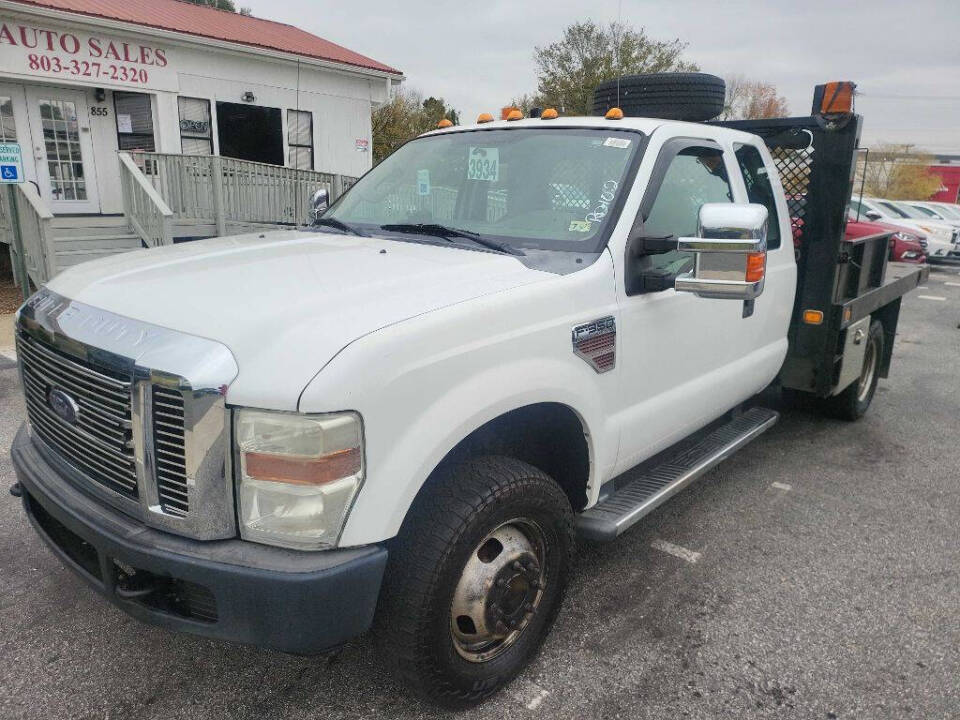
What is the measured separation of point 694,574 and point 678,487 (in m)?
0.43

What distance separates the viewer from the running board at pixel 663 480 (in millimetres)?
2777

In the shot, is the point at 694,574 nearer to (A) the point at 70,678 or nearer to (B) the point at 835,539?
(B) the point at 835,539

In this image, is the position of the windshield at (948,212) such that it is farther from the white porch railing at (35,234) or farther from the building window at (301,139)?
the white porch railing at (35,234)

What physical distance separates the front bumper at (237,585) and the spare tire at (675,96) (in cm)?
331

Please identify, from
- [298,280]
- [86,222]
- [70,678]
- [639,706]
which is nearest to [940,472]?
[639,706]

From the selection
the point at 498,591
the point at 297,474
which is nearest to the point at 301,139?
the point at 498,591

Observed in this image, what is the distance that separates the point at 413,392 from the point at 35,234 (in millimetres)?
8797

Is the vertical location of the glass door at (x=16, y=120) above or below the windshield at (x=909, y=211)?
A: above

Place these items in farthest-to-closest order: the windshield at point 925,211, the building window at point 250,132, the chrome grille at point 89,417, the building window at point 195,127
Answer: the windshield at point 925,211 < the building window at point 250,132 < the building window at point 195,127 < the chrome grille at point 89,417

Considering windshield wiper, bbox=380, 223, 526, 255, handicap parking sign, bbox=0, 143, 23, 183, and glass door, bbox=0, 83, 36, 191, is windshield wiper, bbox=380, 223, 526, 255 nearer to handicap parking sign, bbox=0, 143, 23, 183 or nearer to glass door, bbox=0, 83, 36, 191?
handicap parking sign, bbox=0, 143, 23, 183

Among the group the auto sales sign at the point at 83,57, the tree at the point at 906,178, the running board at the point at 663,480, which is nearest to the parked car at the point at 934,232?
the running board at the point at 663,480

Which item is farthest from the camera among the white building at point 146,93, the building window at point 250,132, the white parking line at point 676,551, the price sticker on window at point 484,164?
the building window at point 250,132

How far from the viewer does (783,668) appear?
103 inches

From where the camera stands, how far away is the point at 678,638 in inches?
110
